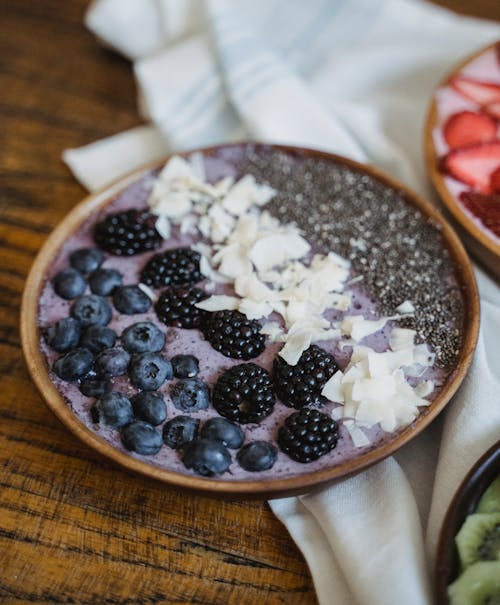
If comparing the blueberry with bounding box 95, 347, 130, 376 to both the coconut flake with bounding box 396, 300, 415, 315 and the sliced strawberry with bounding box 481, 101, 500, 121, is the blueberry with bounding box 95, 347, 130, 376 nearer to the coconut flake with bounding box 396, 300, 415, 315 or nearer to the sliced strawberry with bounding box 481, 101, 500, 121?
the coconut flake with bounding box 396, 300, 415, 315

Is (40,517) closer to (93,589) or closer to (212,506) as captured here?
(93,589)

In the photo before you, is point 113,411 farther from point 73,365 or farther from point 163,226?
point 163,226

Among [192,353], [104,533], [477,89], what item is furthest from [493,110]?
[104,533]

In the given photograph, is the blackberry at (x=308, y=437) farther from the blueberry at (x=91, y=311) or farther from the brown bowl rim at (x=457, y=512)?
the blueberry at (x=91, y=311)

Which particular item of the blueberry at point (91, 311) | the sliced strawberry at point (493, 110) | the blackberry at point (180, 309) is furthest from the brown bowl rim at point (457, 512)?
the sliced strawberry at point (493, 110)

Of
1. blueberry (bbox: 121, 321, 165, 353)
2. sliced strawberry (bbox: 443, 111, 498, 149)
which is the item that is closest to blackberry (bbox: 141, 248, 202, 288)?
blueberry (bbox: 121, 321, 165, 353)

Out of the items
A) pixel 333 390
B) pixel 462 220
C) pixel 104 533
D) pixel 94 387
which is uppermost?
pixel 462 220

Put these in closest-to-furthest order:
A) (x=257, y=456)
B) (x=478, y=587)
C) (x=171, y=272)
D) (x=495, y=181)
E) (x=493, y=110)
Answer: (x=478, y=587)
(x=257, y=456)
(x=171, y=272)
(x=495, y=181)
(x=493, y=110)
